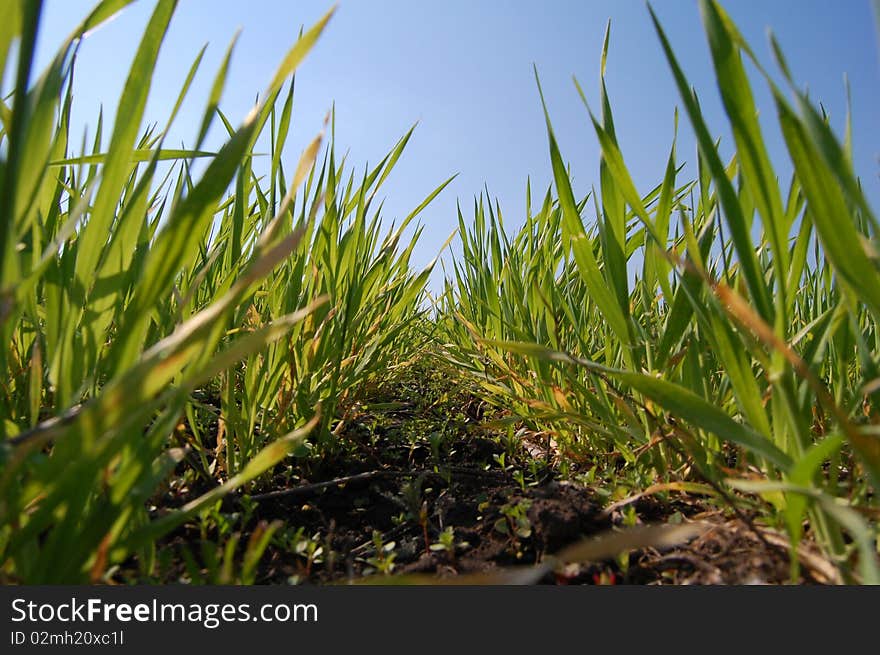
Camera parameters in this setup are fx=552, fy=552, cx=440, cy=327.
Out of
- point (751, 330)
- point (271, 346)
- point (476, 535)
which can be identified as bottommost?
point (476, 535)

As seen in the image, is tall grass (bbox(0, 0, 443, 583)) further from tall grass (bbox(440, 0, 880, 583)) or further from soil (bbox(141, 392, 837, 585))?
tall grass (bbox(440, 0, 880, 583))

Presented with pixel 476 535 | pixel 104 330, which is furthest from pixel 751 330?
pixel 104 330

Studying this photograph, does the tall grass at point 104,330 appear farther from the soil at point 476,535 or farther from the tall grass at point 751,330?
the tall grass at point 751,330

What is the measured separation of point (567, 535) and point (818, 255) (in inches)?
30.3

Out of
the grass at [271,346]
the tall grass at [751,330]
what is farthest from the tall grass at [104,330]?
the tall grass at [751,330]

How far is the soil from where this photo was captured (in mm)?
457

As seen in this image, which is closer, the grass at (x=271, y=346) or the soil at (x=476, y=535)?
the grass at (x=271, y=346)

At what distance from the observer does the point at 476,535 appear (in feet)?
2.13

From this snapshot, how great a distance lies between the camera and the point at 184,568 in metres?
0.52

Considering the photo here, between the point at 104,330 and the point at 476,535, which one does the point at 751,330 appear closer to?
the point at 476,535

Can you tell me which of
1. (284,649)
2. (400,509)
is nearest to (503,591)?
(284,649)

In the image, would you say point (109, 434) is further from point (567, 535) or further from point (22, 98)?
point (567, 535)

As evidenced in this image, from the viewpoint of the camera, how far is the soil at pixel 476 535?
46 cm

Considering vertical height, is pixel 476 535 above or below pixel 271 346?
below
